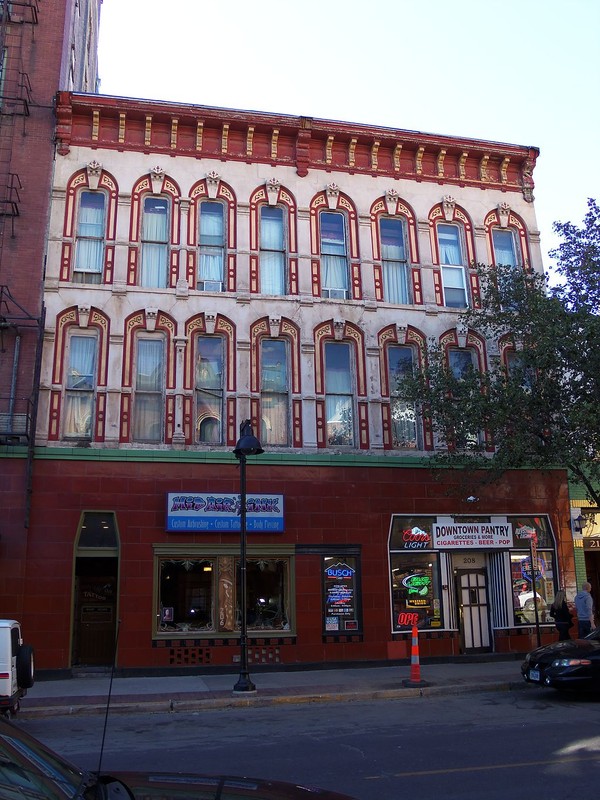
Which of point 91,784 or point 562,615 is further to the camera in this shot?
point 562,615

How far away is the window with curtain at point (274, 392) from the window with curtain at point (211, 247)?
83.1 inches

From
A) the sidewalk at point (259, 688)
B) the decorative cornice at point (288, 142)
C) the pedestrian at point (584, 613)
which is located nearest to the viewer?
the sidewalk at point (259, 688)

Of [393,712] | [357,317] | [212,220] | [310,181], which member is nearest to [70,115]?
[212,220]

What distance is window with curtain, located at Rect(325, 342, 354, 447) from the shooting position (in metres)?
19.0

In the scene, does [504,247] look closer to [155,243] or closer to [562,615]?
[155,243]

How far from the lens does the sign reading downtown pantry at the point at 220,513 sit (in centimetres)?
1716

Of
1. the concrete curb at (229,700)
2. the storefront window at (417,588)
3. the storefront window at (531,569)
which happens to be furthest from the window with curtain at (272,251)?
the concrete curb at (229,700)

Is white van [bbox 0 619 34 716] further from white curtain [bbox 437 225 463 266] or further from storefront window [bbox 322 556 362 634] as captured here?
white curtain [bbox 437 225 463 266]

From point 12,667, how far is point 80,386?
8.44 m

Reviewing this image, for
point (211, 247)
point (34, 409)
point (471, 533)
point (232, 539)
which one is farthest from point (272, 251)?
point (471, 533)

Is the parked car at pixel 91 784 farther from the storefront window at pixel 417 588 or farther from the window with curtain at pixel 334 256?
the window with curtain at pixel 334 256

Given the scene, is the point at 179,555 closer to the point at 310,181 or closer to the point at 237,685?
the point at 237,685

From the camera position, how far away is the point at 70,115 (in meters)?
19.1

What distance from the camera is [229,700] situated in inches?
517
